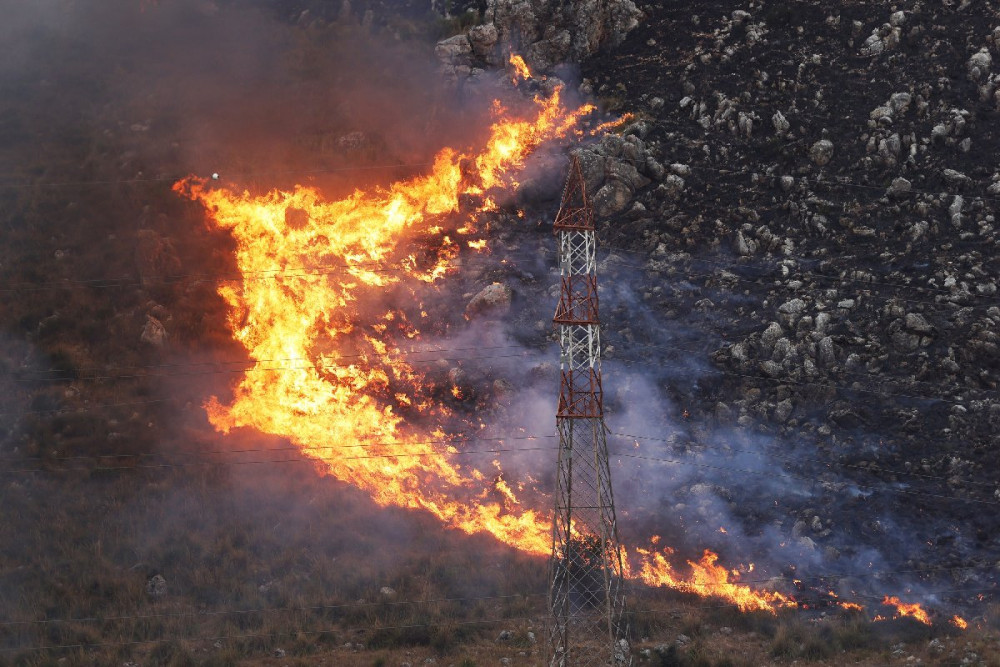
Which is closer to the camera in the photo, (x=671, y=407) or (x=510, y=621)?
(x=510, y=621)

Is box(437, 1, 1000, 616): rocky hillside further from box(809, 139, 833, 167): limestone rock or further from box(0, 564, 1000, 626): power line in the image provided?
box(0, 564, 1000, 626): power line

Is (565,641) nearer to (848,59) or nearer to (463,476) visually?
(463,476)

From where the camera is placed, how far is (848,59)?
79.9m

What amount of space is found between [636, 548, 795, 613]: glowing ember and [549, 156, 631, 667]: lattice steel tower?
1872mm

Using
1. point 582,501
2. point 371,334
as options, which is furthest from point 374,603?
point 371,334

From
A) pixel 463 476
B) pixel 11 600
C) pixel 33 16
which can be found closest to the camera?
pixel 11 600

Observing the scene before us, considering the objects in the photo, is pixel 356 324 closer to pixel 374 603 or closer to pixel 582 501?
pixel 582 501

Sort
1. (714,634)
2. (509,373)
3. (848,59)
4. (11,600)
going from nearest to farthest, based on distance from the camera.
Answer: (714,634), (11,600), (509,373), (848,59)

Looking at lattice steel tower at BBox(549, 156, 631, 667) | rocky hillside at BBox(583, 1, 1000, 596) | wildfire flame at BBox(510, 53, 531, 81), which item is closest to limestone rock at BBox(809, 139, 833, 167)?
rocky hillside at BBox(583, 1, 1000, 596)

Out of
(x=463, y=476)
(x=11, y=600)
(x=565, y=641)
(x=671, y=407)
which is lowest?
(x=565, y=641)

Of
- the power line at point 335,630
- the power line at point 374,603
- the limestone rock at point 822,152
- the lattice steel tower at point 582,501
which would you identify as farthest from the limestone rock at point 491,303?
the limestone rock at point 822,152

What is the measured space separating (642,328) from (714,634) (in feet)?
68.6

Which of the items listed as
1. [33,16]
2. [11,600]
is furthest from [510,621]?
[33,16]

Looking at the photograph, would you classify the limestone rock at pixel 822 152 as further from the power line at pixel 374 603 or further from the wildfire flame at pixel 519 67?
the power line at pixel 374 603
